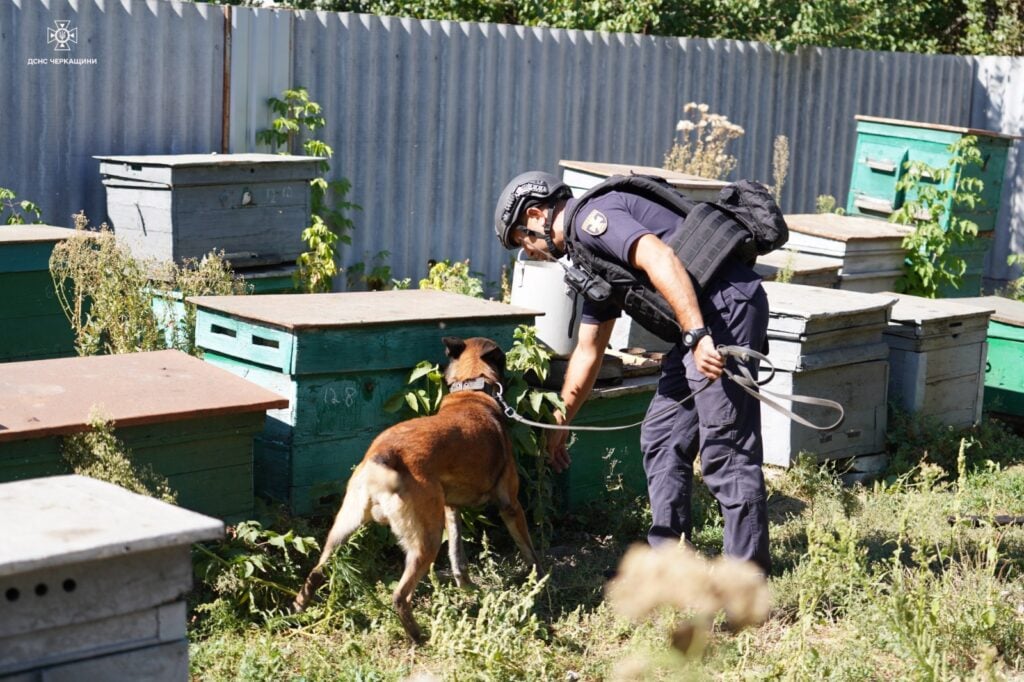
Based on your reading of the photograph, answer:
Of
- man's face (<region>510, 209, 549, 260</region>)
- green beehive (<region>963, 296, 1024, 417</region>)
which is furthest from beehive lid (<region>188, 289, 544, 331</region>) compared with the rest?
green beehive (<region>963, 296, 1024, 417</region>)

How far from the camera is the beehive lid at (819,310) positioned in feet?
21.1

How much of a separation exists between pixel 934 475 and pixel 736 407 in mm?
2192

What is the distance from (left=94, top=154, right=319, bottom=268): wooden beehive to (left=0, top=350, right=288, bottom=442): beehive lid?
5.76 ft

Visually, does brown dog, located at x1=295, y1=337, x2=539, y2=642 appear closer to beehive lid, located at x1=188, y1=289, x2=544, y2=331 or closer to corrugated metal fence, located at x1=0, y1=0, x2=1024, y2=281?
beehive lid, located at x1=188, y1=289, x2=544, y2=331

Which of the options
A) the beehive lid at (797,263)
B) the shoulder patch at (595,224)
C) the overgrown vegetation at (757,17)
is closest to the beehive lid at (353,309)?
the shoulder patch at (595,224)

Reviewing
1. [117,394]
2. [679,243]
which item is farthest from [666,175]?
[117,394]

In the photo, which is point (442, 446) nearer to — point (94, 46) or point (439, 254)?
point (94, 46)

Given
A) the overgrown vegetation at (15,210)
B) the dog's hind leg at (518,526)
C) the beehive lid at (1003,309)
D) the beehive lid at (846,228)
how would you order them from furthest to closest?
the beehive lid at (846,228), the beehive lid at (1003,309), the overgrown vegetation at (15,210), the dog's hind leg at (518,526)

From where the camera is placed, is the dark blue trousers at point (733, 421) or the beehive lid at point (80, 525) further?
the dark blue trousers at point (733, 421)

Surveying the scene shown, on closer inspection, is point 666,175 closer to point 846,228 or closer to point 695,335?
point 846,228

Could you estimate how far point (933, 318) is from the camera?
7125mm

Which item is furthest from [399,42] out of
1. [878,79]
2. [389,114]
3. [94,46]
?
[878,79]

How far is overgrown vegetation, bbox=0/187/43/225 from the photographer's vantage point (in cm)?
679

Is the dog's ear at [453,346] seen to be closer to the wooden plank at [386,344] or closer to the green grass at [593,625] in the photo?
the wooden plank at [386,344]
